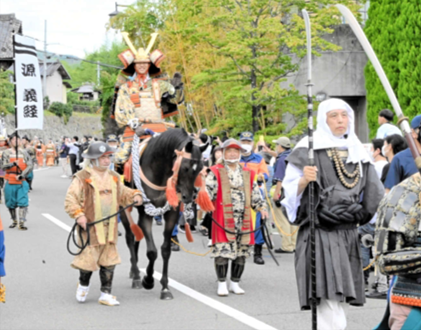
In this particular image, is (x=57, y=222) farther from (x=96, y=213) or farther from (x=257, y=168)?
(x=96, y=213)

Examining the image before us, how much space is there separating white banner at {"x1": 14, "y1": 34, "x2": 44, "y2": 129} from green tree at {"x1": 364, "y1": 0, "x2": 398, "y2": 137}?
29.8 ft

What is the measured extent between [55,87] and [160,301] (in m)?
84.5

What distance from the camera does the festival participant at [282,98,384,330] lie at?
4.93 metres

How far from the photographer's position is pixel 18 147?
52.9ft

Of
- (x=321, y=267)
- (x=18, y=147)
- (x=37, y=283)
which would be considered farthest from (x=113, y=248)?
(x=18, y=147)

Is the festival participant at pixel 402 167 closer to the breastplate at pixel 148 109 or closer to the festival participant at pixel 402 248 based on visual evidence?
the festival participant at pixel 402 248

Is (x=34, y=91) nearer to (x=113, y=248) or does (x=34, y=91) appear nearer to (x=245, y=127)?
(x=245, y=127)

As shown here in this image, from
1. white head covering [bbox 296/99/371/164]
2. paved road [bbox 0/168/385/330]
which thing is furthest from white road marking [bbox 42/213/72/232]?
white head covering [bbox 296/99/371/164]

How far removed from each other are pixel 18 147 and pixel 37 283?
776cm

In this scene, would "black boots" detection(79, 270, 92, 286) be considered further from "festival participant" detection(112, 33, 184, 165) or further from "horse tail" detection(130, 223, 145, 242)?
"festival participant" detection(112, 33, 184, 165)

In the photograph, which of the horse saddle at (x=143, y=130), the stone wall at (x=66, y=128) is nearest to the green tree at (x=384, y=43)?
the horse saddle at (x=143, y=130)

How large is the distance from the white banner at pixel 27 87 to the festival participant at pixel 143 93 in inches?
340

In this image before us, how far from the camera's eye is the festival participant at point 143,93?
974 centimetres

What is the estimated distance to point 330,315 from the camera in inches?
197
